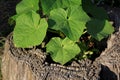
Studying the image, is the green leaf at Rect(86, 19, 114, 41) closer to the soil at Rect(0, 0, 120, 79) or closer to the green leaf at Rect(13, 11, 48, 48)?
the soil at Rect(0, 0, 120, 79)

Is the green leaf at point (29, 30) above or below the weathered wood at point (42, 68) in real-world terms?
above

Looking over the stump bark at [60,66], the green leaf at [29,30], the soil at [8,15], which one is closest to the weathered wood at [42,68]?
the stump bark at [60,66]

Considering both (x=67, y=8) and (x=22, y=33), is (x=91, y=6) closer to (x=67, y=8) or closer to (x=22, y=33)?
(x=67, y=8)

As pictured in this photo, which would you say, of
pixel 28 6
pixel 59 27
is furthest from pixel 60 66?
pixel 28 6

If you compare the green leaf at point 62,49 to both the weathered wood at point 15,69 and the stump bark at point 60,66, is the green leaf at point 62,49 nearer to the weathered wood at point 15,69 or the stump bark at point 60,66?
the stump bark at point 60,66

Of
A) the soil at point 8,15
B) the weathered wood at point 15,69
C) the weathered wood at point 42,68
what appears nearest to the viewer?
the weathered wood at point 42,68

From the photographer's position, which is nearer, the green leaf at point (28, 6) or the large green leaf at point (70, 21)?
the large green leaf at point (70, 21)
